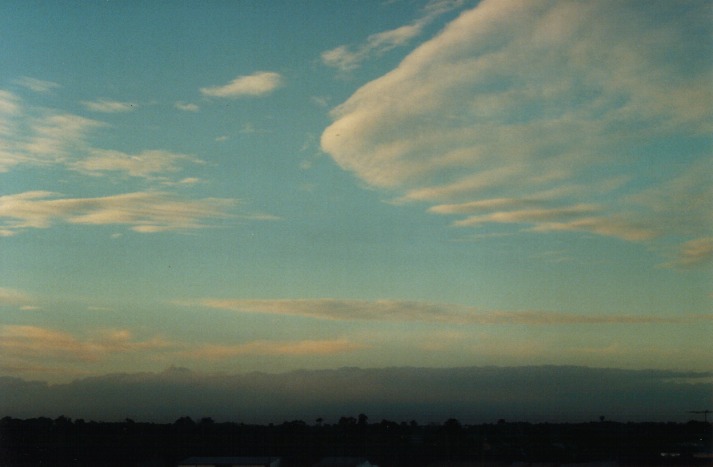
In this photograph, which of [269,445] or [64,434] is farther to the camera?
[64,434]

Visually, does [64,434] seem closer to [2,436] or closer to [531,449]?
[2,436]

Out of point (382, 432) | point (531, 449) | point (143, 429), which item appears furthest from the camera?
point (382, 432)

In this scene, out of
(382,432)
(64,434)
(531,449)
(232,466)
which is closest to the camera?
(232,466)

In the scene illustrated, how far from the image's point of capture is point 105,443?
51281 millimetres

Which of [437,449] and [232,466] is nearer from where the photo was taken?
[232,466]

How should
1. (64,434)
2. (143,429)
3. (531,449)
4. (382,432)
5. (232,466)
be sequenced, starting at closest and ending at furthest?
(232,466), (531,449), (64,434), (143,429), (382,432)

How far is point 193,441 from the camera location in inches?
2028

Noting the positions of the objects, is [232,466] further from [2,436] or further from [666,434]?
[666,434]

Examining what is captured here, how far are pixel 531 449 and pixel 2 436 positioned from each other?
109 feet

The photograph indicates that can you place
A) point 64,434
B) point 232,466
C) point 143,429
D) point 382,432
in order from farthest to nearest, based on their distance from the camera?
point 382,432 < point 143,429 < point 64,434 < point 232,466

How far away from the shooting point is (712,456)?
34.6m

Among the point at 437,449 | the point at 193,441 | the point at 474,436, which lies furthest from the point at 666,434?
the point at 193,441

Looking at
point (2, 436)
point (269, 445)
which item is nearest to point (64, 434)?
point (2, 436)

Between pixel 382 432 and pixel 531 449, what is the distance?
16.4 m
